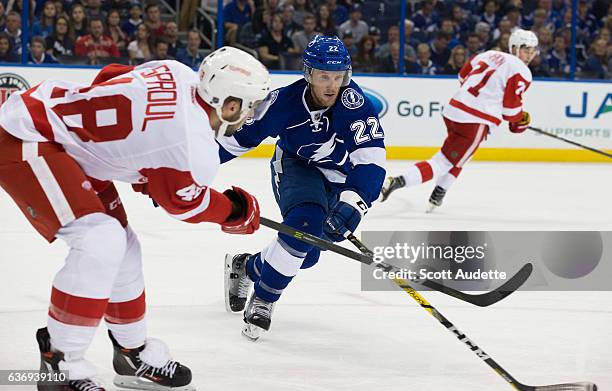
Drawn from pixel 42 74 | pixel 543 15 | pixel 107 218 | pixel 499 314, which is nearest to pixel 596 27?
pixel 543 15

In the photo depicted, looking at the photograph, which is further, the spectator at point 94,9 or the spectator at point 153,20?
the spectator at point 153,20

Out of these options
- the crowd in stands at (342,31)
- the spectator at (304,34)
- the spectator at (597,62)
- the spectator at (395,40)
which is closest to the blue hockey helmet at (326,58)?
the crowd in stands at (342,31)

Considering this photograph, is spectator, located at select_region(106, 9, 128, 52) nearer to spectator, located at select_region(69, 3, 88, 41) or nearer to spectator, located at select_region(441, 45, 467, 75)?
spectator, located at select_region(69, 3, 88, 41)

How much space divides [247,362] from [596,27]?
8273 millimetres

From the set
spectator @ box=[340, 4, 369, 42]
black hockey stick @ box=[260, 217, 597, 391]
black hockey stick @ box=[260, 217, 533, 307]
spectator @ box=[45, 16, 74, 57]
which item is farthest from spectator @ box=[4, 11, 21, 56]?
black hockey stick @ box=[260, 217, 597, 391]

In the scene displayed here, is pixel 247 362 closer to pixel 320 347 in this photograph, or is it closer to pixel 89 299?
pixel 320 347

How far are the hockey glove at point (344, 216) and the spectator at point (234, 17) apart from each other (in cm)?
627

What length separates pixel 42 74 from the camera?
8758mm

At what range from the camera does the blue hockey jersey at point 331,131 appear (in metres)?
3.48

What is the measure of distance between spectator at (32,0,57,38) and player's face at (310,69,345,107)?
5.89 metres

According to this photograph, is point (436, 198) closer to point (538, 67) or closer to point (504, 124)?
point (504, 124)

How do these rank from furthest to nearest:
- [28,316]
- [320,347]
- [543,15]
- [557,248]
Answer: [543,15]
[557,248]
[28,316]
[320,347]

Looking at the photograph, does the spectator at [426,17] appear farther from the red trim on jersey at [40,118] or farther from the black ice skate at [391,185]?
the red trim on jersey at [40,118]

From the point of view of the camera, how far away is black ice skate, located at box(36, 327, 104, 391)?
247 cm
